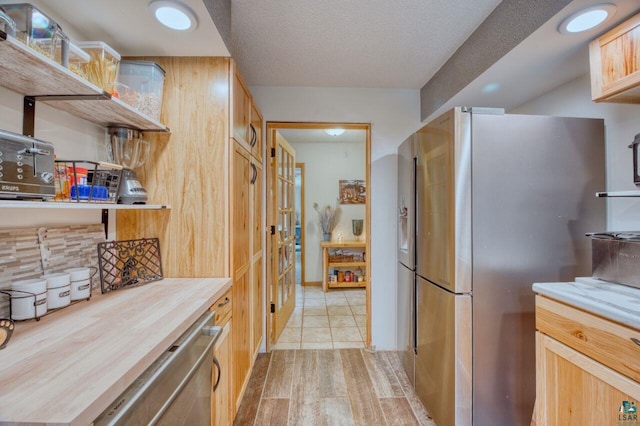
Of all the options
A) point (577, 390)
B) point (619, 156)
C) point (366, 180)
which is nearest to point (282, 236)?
point (366, 180)

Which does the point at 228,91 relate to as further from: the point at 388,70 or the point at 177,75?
the point at 388,70

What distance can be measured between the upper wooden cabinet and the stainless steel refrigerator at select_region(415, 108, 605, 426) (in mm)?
260

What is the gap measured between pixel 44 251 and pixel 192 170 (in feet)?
2.29

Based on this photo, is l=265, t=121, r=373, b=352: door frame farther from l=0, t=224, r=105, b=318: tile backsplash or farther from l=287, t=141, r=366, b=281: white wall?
l=287, t=141, r=366, b=281: white wall

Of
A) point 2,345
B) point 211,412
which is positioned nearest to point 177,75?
point 2,345

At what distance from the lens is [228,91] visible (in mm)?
1543

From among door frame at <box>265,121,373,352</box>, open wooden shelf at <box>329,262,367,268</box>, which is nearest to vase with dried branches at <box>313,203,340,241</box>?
open wooden shelf at <box>329,262,367,268</box>

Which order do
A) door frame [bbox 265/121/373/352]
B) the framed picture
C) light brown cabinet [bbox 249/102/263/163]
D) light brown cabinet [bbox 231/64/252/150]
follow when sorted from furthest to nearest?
1. the framed picture
2. door frame [bbox 265/121/373/352]
3. light brown cabinet [bbox 249/102/263/163]
4. light brown cabinet [bbox 231/64/252/150]

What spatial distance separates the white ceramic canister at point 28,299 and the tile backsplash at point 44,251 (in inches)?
1.9

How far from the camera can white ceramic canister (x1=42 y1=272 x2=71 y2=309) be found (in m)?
1.04

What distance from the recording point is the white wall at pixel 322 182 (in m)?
4.82

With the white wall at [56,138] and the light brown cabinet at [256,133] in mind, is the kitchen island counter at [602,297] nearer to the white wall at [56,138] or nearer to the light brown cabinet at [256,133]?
the light brown cabinet at [256,133]

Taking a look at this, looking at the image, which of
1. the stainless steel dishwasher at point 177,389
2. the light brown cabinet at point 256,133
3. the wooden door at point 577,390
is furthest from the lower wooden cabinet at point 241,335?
the wooden door at point 577,390

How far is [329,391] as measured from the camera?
79.3 inches
